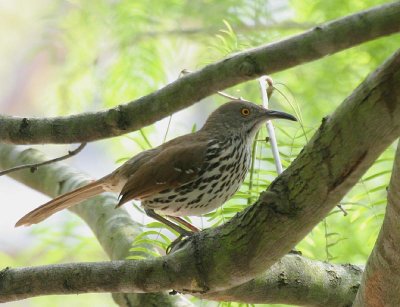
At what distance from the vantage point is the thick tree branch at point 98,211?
10.5ft

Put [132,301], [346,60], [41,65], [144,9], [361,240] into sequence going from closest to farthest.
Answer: [132,301] → [361,240] → [346,60] → [144,9] → [41,65]

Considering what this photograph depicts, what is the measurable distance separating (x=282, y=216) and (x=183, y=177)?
1164 mm

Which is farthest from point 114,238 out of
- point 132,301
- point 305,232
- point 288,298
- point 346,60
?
point 346,60

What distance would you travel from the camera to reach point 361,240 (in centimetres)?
448

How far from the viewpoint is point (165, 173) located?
10.7 ft

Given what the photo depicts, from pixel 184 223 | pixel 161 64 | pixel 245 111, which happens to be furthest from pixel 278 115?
pixel 161 64

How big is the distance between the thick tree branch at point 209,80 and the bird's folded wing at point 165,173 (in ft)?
2.57

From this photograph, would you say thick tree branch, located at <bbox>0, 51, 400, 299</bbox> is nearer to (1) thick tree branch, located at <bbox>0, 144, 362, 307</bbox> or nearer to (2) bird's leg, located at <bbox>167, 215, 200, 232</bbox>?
(1) thick tree branch, located at <bbox>0, 144, 362, 307</bbox>

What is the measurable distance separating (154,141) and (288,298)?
7.65 feet

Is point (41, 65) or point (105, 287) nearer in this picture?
point (105, 287)

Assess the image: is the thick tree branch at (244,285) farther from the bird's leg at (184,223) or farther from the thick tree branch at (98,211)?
the bird's leg at (184,223)

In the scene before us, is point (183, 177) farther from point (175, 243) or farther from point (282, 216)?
point (282, 216)

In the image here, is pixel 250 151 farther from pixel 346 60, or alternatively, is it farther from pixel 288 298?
pixel 346 60

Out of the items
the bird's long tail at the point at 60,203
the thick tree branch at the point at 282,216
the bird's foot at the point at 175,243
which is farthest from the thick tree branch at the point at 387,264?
the bird's long tail at the point at 60,203
